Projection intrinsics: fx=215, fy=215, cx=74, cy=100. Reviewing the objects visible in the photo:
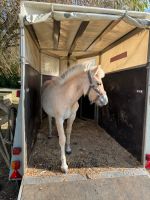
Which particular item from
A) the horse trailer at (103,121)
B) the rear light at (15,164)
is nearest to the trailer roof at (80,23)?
the horse trailer at (103,121)

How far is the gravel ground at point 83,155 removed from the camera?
3.06 m

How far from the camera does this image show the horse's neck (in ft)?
10.6

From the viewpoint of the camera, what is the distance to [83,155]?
3570mm

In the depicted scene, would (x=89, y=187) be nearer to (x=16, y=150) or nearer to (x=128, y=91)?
(x=16, y=150)

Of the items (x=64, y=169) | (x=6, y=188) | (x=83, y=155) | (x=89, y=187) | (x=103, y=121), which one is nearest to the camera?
(x=89, y=187)

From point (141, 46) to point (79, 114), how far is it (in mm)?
3745

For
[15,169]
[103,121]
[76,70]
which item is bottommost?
[15,169]

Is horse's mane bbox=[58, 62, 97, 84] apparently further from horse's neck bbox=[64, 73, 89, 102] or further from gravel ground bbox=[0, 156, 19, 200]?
gravel ground bbox=[0, 156, 19, 200]

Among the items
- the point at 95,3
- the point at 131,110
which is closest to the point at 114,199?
the point at 131,110

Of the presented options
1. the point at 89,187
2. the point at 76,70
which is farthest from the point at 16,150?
the point at 76,70

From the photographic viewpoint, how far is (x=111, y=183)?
2662mm

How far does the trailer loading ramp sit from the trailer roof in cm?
192

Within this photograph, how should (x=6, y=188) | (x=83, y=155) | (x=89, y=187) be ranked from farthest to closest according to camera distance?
1. (x=83, y=155)
2. (x=6, y=188)
3. (x=89, y=187)

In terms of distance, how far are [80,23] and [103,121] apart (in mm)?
2638
